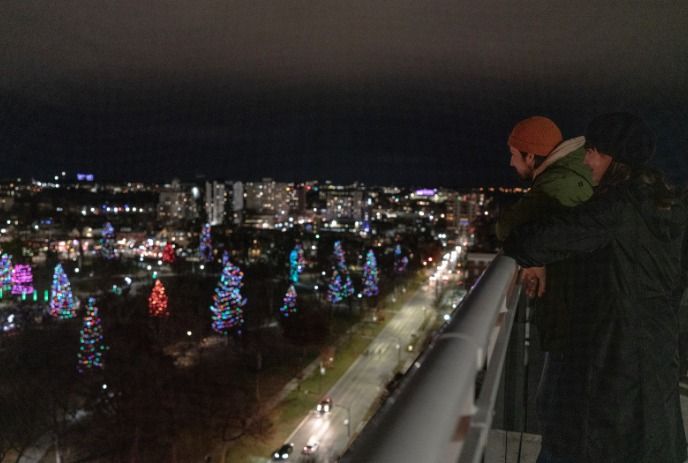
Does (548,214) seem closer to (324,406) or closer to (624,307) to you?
(624,307)

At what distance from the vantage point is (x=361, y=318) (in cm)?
1684

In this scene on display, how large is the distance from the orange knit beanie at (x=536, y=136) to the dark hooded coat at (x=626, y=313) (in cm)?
28

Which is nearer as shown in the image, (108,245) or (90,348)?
(90,348)

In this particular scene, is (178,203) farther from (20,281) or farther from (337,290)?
(337,290)

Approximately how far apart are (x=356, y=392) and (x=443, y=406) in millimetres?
11206

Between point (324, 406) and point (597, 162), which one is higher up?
point (597, 162)

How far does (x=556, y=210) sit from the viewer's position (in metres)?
0.88

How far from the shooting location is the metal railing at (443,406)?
0.43 meters

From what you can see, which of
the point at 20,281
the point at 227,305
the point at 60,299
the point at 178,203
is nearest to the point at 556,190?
the point at 227,305

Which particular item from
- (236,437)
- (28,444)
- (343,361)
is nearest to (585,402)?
(236,437)

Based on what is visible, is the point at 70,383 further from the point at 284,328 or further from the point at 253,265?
the point at 253,265

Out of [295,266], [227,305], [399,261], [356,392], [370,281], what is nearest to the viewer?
[356,392]

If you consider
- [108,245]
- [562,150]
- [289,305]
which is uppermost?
[562,150]

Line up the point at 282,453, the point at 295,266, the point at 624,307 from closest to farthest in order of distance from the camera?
the point at 624,307 → the point at 282,453 → the point at 295,266
